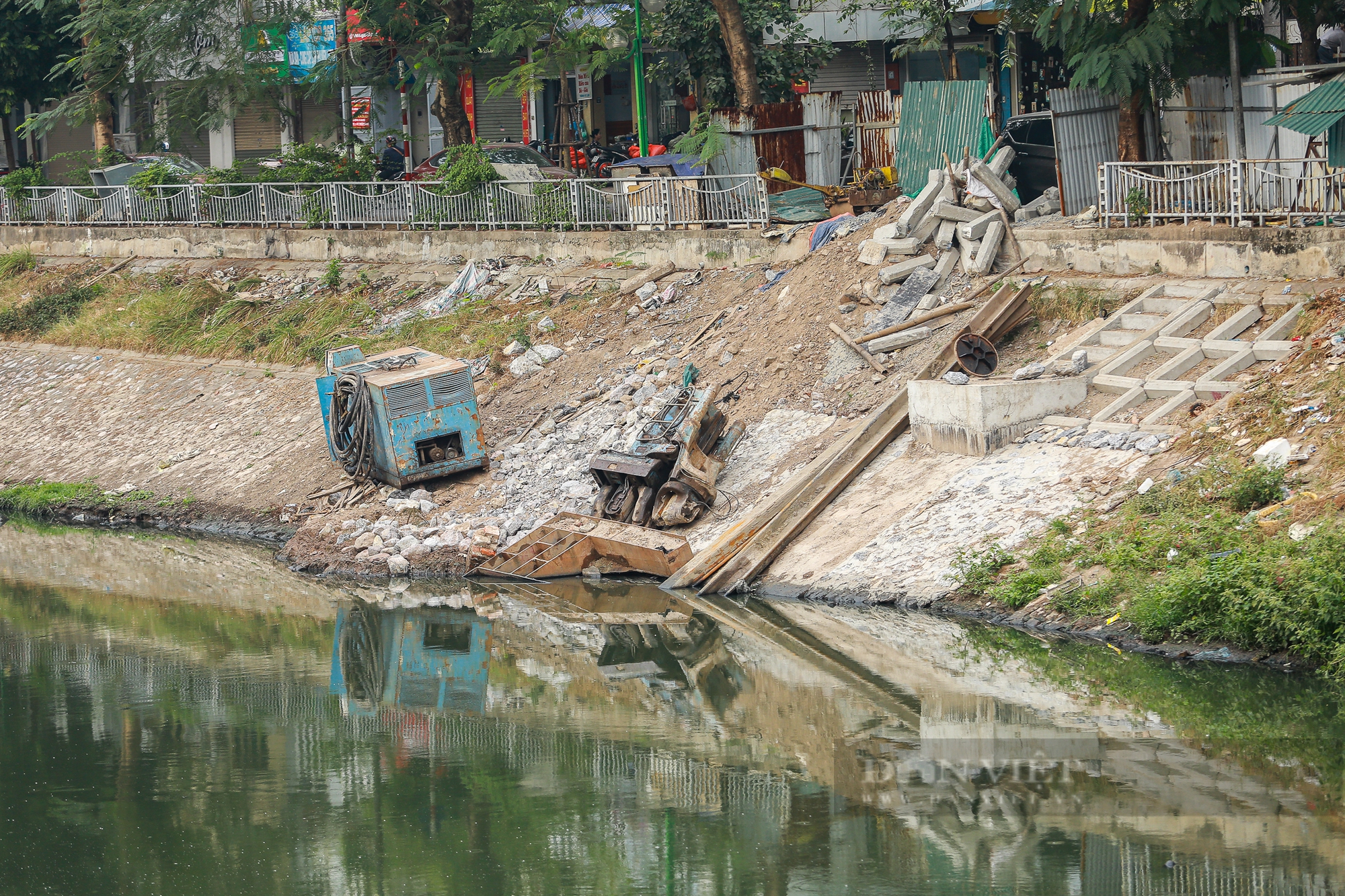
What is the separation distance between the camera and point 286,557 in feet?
64.7

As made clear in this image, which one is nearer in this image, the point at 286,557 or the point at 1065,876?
the point at 1065,876

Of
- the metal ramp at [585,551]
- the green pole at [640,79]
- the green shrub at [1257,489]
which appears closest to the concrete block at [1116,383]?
the green shrub at [1257,489]

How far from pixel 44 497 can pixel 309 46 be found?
17.7m

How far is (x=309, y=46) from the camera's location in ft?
124

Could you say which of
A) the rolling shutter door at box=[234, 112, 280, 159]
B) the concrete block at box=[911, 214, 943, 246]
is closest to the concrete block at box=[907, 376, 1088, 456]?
the concrete block at box=[911, 214, 943, 246]

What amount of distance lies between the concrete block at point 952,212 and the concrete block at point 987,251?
35 centimetres

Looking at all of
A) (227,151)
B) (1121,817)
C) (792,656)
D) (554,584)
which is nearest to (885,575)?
(792,656)

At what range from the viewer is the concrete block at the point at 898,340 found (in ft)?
63.0

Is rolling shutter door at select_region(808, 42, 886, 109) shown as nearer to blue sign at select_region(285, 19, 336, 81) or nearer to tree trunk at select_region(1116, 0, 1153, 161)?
blue sign at select_region(285, 19, 336, 81)

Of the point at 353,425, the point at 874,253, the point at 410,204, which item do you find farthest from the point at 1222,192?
the point at 410,204

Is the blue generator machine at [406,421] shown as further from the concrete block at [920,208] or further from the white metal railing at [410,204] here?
the concrete block at [920,208]

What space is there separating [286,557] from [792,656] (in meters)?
8.04

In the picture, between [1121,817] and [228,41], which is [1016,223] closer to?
[1121,817]

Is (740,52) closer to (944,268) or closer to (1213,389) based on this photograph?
(944,268)
